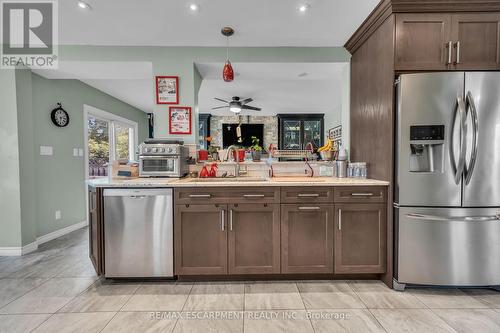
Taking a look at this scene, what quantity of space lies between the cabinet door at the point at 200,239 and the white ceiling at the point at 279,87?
1883 mm

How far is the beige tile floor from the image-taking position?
1670 mm

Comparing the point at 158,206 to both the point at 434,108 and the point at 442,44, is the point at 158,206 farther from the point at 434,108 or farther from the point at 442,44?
the point at 442,44

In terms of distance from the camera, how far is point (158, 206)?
2.16 meters

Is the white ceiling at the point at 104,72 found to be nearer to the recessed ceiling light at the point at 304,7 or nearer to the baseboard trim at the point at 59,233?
the recessed ceiling light at the point at 304,7

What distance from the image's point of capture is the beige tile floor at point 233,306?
1670 mm

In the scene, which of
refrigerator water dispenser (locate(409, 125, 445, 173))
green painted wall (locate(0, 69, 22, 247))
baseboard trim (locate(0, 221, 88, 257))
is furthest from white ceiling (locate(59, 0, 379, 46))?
baseboard trim (locate(0, 221, 88, 257))

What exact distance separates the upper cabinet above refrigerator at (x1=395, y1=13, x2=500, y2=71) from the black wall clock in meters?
4.54

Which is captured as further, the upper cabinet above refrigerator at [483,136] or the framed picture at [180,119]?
the framed picture at [180,119]

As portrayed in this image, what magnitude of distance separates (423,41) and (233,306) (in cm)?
278

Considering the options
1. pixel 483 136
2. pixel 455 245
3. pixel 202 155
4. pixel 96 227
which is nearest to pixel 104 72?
pixel 202 155

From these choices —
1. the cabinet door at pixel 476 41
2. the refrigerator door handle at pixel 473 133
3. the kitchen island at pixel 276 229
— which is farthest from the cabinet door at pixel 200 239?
the cabinet door at pixel 476 41

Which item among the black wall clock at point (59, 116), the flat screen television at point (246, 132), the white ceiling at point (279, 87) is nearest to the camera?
the white ceiling at point (279, 87)

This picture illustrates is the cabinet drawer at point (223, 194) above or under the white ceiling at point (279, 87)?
under

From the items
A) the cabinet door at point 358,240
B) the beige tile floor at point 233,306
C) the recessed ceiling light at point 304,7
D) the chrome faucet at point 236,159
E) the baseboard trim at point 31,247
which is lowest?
the beige tile floor at point 233,306
